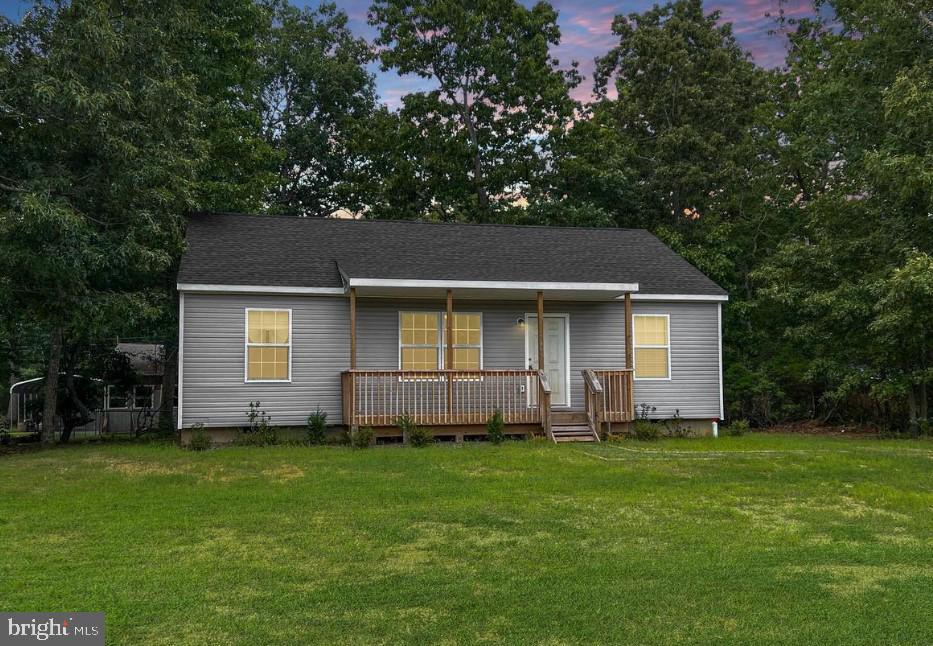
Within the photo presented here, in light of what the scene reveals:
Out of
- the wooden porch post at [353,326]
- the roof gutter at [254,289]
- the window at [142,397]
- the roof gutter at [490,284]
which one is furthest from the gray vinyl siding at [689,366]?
the window at [142,397]

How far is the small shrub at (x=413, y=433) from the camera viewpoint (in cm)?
1459

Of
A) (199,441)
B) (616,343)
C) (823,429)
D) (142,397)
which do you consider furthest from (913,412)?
(142,397)

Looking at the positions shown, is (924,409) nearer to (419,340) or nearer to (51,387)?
(419,340)

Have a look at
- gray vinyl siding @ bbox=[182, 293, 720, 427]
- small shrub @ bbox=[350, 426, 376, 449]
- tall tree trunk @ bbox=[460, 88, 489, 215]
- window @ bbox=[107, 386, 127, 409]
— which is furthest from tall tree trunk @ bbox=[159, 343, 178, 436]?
tall tree trunk @ bbox=[460, 88, 489, 215]

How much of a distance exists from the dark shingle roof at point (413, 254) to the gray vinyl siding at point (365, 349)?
1.75 feet

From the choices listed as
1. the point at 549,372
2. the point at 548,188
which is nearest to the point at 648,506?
the point at 549,372

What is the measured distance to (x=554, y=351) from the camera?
17344 mm

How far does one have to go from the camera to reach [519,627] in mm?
4883

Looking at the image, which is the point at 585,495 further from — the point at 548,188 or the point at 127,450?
the point at 548,188

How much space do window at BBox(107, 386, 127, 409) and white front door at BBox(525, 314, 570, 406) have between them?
1144 cm

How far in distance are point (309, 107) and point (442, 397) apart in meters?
22.2

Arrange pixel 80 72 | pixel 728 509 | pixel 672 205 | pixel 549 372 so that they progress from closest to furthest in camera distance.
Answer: pixel 728 509, pixel 80 72, pixel 549 372, pixel 672 205

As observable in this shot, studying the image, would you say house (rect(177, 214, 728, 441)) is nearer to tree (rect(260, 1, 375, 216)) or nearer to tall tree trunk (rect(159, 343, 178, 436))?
tall tree trunk (rect(159, 343, 178, 436))

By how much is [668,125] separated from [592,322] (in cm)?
1402
